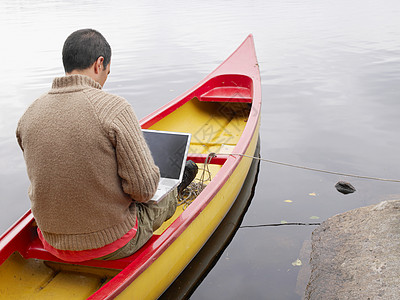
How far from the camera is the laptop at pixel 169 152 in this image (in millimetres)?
3207

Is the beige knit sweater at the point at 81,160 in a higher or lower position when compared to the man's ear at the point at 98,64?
lower

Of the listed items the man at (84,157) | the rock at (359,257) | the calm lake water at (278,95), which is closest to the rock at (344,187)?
the calm lake water at (278,95)

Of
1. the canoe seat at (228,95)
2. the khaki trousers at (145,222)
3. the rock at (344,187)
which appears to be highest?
the canoe seat at (228,95)

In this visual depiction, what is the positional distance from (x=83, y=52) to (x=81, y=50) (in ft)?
0.05

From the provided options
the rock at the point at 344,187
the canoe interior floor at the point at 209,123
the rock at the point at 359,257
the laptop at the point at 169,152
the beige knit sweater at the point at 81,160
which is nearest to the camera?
the beige knit sweater at the point at 81,160

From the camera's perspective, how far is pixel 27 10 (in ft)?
92.1

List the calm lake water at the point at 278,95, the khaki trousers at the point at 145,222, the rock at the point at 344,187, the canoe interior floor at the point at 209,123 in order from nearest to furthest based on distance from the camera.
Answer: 1. the khaki trousers at the point at 145,222
2. the calm lake water at the point at 278,95
3. the rock at the point at 344,187
4. the canoe interior floor at the point at 209,123

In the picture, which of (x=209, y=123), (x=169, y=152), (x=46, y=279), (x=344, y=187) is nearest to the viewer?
(x=46, y=279)

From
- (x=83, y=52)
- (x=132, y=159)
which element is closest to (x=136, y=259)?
(x=132, y=159)

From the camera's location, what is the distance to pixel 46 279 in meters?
2.89

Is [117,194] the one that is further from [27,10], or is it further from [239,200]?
[27,10]

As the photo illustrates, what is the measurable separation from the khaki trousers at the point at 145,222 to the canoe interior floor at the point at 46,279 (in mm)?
281

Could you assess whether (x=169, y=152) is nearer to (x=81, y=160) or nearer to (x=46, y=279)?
(x=81, y=160)

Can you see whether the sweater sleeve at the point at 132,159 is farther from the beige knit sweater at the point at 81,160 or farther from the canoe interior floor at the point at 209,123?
the canoe interior floor at the point at 209,123
